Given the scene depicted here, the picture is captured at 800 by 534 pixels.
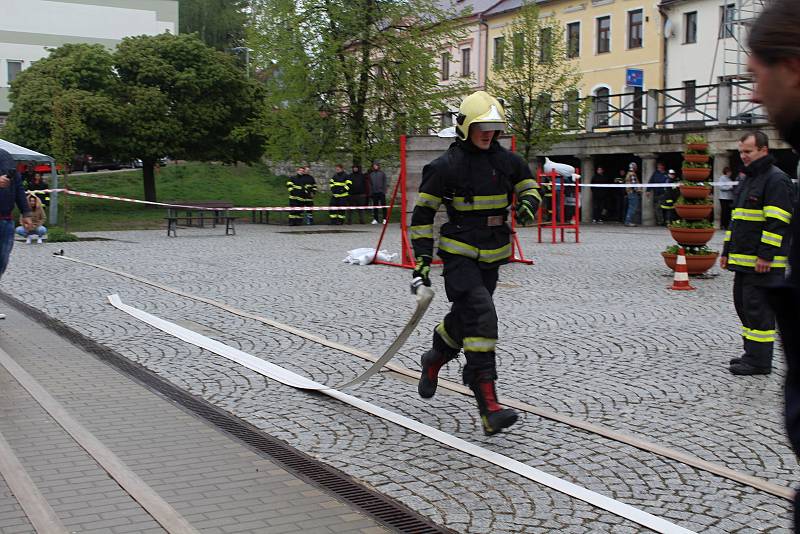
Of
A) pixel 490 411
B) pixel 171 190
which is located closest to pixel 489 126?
pixel 490 411

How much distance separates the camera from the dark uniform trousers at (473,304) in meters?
5.68

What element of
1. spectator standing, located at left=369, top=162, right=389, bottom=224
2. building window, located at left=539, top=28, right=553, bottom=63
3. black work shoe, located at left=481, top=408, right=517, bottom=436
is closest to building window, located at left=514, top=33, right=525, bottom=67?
building window, located at left=539, top=28, right=553, bottom=63

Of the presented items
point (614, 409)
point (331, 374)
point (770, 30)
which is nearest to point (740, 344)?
point (614, 409)

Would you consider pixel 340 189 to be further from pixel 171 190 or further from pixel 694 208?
pixel 694 208

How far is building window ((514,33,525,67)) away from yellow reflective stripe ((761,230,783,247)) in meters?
27.5

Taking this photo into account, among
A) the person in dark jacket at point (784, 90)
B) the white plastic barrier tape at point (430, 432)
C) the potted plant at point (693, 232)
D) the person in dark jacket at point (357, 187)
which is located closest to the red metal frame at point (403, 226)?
the potted plant at point (693, 232)

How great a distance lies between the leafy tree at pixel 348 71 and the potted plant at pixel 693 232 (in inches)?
752

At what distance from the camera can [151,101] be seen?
34.7 m

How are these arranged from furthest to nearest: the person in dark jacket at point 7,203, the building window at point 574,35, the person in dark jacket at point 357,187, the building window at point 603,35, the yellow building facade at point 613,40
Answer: the building window at point 574,35 < the building window at point 603,35 < the yellow building facade at point 613,40 < the person in dark jacket at point 357,187 < the person in dark jacket at point 7,203

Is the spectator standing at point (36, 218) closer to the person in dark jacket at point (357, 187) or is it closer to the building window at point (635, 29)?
the person in dark jacket at point (357, 187)

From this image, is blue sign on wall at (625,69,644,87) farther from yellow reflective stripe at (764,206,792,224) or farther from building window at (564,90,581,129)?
yellow reflective stripe at (764,206,792,224)

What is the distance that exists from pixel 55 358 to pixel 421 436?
12.8 feet

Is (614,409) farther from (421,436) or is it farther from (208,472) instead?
(208,472)

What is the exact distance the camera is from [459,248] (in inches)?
228
